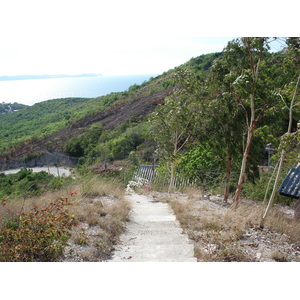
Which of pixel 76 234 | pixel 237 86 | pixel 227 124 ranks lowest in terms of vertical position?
pixel 76 234

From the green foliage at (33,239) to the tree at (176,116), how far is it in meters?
3.95

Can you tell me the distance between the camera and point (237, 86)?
359 centimetres

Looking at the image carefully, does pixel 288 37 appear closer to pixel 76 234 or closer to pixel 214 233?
pixel 214 233

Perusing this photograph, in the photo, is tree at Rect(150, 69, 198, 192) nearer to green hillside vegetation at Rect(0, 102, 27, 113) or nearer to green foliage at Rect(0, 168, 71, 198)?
green foliage at Rect(0, 168, 71, 198)

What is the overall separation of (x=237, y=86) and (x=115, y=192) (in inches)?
120

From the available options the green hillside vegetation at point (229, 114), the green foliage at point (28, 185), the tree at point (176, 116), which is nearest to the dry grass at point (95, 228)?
the green foliage at point (28, 185)

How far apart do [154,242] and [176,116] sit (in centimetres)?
404

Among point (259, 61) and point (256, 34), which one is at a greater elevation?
point (256, 34)

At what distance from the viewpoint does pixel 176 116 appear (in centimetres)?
662

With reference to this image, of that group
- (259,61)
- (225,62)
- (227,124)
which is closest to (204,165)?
(227,124)

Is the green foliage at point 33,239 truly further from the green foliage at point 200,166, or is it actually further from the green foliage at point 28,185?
the green foliage at point 200,166

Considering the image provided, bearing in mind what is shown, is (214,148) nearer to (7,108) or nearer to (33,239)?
(33,239)

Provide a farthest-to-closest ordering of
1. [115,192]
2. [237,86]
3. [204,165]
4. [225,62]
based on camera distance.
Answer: [204,165]
[115,192]
[225,62]
[237,86]

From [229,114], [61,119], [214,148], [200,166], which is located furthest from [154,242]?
[61,119]
